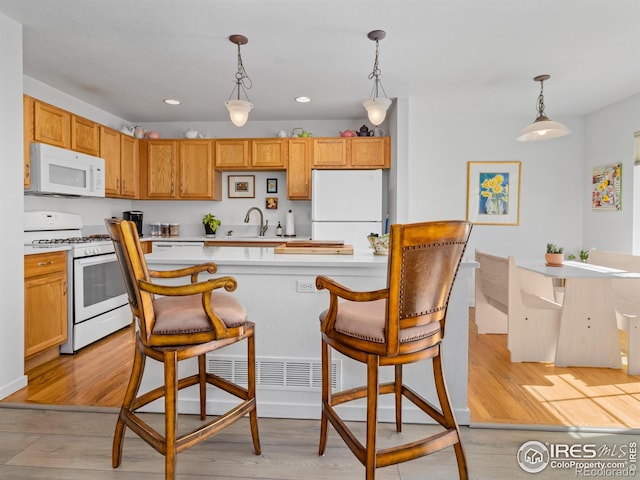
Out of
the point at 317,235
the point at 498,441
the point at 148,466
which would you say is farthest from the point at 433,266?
the point at 317,235

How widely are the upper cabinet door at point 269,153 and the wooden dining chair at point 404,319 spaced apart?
344 centimetres

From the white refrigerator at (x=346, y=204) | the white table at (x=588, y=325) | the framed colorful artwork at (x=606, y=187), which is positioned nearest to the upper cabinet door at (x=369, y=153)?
the white refrigerator at (x=346, y=204)

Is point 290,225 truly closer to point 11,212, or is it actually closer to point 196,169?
point 196,169

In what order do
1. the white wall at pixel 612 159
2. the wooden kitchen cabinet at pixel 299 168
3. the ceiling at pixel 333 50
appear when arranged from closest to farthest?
the ceiling at pixel 333 50
the white wall at pixel 612 159
the wooden kitchen cabinet at pixel 299 168

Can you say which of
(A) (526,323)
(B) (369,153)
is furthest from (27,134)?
(A) (526,323)

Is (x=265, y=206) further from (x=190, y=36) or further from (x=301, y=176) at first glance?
(x=190, y=36)

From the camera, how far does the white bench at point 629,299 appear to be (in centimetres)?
274

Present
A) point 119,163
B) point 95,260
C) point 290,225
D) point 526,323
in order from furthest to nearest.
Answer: point 290,225 → point 119,163 → point 95,260 → point 526,323

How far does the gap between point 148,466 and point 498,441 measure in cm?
162

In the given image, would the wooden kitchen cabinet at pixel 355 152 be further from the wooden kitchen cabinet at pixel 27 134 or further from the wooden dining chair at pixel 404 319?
the wooden dining chair at pixel 404 319

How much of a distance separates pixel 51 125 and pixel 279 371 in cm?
295

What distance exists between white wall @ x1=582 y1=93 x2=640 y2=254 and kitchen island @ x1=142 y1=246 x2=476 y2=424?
10.4 feet

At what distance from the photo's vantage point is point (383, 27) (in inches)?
100

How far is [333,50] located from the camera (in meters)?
2.89
